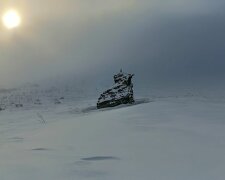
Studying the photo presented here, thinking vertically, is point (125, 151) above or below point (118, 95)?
below

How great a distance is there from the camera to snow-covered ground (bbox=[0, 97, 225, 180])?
3033mm

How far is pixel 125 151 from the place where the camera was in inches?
149

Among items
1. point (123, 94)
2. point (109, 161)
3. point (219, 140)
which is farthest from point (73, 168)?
point (123, 94)

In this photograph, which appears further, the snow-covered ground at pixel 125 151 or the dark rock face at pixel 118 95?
the dark rock face at pixel 118 95

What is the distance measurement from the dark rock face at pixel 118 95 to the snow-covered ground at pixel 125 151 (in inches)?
251

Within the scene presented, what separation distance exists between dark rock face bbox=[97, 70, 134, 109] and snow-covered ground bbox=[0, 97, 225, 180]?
20.9ft

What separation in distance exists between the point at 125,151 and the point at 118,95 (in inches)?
351

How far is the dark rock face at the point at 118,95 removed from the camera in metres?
12.4

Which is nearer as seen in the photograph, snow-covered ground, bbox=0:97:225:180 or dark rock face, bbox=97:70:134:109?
snow-covered ground, bbox=0:97:225:180

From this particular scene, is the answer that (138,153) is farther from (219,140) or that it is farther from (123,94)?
(123,94)

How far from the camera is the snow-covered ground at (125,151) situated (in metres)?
3.03

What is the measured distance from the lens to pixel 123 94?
1270cm

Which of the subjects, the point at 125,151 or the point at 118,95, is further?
the point at 118,95

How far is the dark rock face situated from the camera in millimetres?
12414
